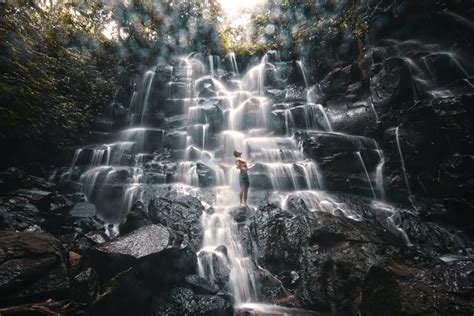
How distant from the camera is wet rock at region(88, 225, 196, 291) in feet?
19.0

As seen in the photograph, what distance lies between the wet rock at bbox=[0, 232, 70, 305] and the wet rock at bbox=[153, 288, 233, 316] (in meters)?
1.88

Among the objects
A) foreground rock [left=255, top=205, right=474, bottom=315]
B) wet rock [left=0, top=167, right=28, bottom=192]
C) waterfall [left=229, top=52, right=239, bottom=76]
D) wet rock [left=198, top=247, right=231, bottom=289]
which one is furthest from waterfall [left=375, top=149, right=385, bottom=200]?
waterfall [left=229, top=52, right=239, bottom=76]

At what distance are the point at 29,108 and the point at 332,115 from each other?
1409cm

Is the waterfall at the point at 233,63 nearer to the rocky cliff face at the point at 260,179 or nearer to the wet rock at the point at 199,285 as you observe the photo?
the rocky cliff face at the point at 260,179

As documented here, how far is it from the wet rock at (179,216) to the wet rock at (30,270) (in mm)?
2851

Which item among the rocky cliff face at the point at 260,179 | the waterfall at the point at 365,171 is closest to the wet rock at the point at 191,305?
the rocky cliff face at the point at 260,179

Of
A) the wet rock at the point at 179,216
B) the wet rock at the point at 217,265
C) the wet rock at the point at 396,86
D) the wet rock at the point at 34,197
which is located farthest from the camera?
the wet rock at the point at 396,86

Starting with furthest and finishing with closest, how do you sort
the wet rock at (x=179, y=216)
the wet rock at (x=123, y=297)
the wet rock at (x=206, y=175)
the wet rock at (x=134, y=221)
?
the wet rock at (x=206, y=175) → the wet rock at (x=179, y=216) → the wet rock at (x=134, y=221) → the wet rock at (x=123, y=297)

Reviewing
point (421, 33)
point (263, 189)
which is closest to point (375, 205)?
point (263, 189)

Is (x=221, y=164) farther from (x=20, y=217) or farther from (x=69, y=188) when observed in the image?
(x=20, y=217)

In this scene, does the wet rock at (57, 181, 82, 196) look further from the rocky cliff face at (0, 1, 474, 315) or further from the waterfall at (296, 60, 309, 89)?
the waterfall at (296, 60, 309, 89)

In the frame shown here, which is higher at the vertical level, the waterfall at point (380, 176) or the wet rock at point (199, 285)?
the waterfall at point (380, 176)

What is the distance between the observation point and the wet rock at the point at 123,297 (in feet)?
17.3

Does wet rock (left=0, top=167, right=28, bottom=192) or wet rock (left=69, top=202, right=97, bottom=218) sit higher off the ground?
wet rock (left=0, top=167, right=28, bottom=192)
